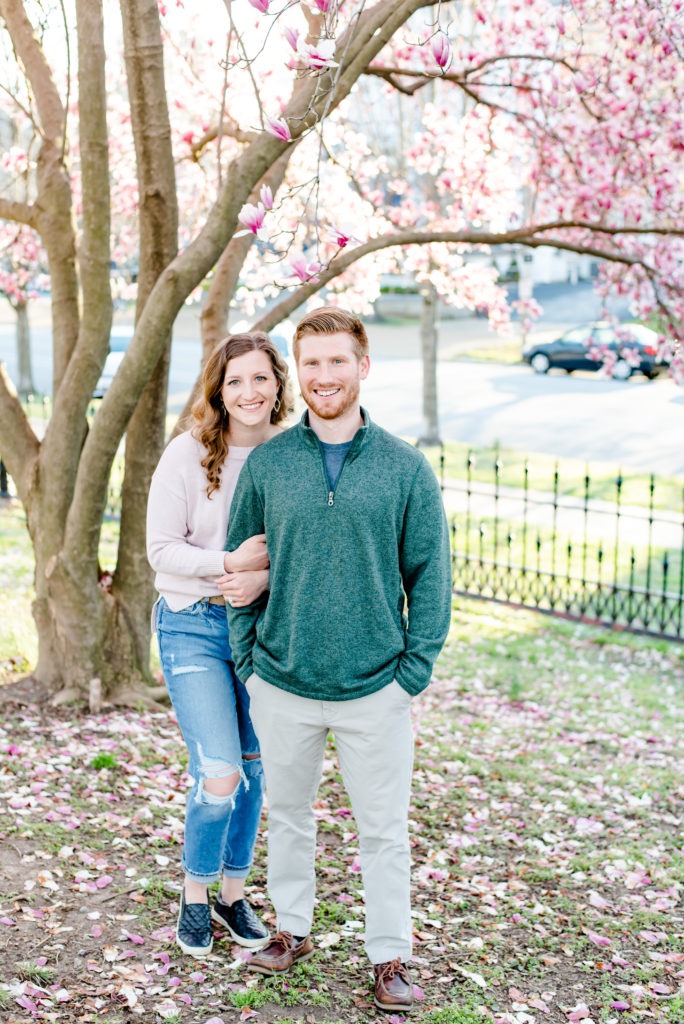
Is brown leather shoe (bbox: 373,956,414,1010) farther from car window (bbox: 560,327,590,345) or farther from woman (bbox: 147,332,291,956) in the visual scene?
car window (bbox: 560,327,590,345)

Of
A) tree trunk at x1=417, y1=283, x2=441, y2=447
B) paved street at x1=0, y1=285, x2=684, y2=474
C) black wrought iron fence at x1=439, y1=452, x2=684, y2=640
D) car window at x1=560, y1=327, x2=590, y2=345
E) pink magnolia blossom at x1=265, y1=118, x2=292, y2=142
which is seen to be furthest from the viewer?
car window at x1=560, y1=327, x2=590, y2=345

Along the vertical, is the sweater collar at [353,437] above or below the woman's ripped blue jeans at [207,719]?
above

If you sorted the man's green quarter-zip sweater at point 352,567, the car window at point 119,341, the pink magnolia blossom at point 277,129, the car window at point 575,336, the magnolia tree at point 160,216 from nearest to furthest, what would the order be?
1. the man's green quarter-zip sweater at point 352,567
2. the pink magnolia blossom at point 277,129
3. the magnolia tree at point 160,216
4. the car window at point 119,341
5. the car window at point 575,336

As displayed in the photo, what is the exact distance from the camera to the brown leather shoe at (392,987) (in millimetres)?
3092

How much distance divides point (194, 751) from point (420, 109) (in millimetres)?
12787

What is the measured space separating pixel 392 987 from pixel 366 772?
65 cm

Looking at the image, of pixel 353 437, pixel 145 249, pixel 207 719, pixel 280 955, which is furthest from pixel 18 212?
pixel 280 955

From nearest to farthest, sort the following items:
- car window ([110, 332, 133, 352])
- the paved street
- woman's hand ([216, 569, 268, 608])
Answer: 1. woman's hand ([216, 569, 268, 608])
2. the paved street
3. car window ([110, 332, 133, 352])

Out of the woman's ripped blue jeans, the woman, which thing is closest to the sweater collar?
the woman

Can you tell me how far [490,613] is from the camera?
884 cm

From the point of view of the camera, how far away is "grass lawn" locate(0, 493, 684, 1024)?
3.17 meters

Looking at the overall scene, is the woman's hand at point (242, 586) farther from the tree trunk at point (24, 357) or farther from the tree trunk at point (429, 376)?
the tree trunk at point (24, 357)

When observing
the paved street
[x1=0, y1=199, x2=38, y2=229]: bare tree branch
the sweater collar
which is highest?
[x1=0, y1=199, x2=38, y2=229]: bare tree branch

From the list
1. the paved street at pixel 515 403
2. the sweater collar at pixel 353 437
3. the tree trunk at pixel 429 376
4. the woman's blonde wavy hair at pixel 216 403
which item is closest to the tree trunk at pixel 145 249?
the woman's blonde wavy hair at pixel 216 403
